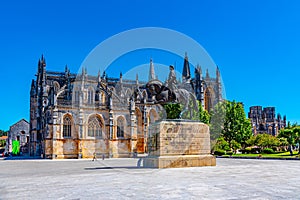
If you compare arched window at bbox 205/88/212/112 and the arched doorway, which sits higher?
arched window at bbox 205/88/212/112

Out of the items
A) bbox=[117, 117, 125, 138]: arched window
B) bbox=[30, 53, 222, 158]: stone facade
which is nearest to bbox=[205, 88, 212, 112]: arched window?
bbox=[30, 53, 222, 158]: stone facade

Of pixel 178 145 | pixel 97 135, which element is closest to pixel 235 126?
pixel 97 135

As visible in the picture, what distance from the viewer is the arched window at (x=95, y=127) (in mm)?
48675

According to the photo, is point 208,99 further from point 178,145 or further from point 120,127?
point 178,145

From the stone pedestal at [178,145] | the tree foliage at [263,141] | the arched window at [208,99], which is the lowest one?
the tree foliage at [263,141]

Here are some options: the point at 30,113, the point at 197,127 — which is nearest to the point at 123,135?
the point at 30,113

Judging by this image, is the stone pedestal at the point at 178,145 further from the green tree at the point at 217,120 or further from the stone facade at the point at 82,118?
the green tree at the point at 217,120

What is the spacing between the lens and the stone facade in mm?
46188

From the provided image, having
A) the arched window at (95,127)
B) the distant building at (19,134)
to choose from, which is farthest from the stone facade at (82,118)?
the distant building at (19,134)

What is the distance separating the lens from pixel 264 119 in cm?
10850

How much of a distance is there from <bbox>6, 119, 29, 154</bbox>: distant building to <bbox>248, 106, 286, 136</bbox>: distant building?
75727 millimetres

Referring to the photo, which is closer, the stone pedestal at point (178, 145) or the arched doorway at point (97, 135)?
the stone pedestal at point (178, 145)

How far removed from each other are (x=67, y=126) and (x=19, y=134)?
2792 cm

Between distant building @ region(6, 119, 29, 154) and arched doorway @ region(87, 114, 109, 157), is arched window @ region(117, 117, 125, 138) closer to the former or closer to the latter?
arched doorway @ region(87, 114, 109, 157)
